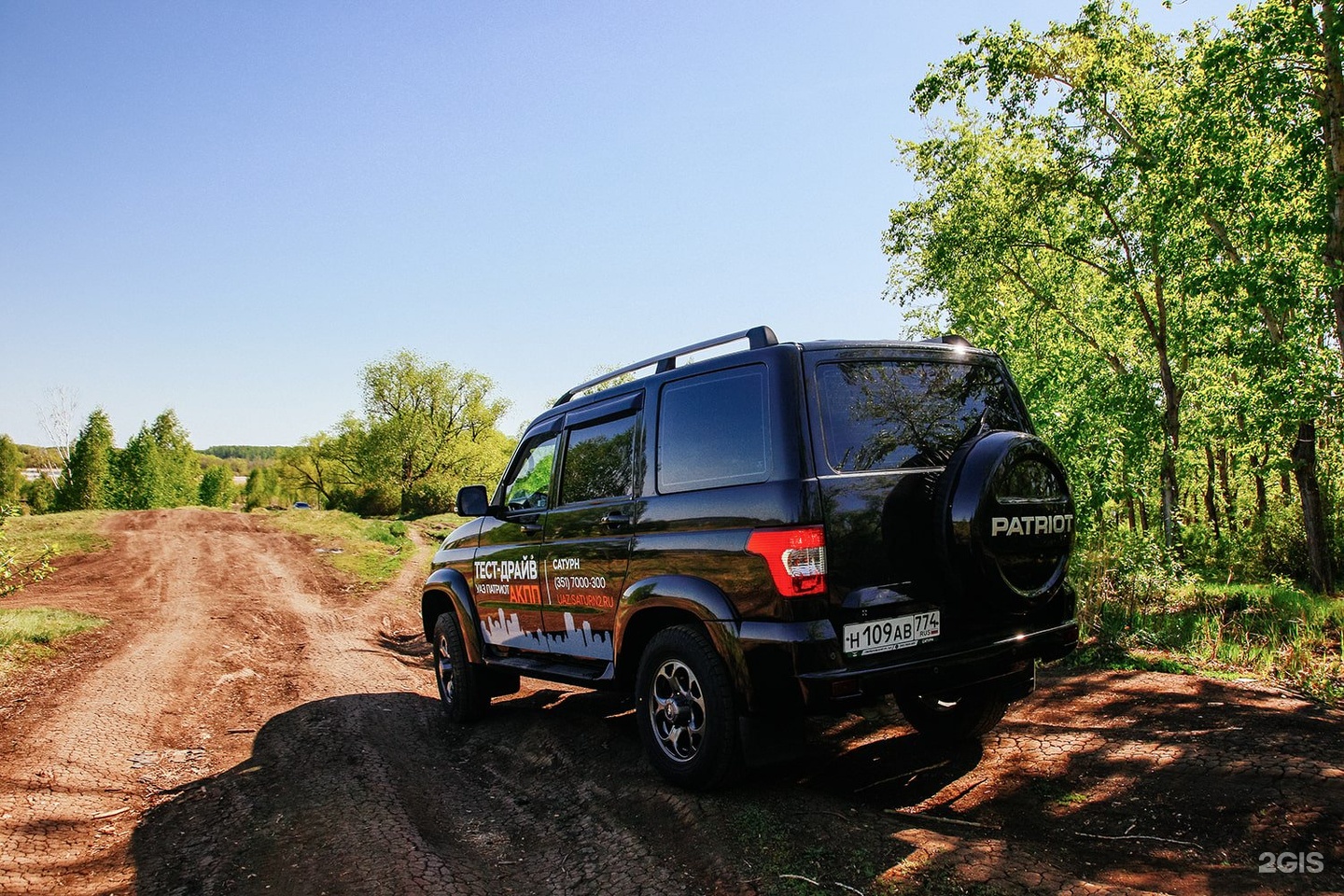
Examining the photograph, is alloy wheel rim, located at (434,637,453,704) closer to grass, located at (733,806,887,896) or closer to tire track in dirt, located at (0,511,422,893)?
tire track in dirt, located at (0,511,422,893)

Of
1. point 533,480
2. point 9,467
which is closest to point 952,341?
point 533,480

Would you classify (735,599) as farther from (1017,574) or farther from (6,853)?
(6,853)

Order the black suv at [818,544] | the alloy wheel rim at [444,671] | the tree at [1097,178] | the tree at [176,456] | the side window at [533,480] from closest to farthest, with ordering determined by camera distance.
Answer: the black suv at [818,544] → the side window at [533,480] → the alloy wheel rim at [444,671] → the tree at [1097,178] → the tree at [176,456]

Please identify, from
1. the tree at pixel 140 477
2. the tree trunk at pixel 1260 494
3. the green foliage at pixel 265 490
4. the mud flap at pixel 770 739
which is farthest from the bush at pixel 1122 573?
the green foliage at pixel 265 490

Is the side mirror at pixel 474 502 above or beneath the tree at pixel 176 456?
beneath

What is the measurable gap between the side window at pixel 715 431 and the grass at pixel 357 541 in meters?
14.0

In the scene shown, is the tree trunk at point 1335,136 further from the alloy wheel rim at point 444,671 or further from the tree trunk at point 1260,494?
the tree trunk at point 1260,494

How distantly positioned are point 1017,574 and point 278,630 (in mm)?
10721

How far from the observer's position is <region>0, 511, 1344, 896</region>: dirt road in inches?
121

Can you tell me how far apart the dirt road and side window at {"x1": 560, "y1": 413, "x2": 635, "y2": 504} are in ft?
5.44

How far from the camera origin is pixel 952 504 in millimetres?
3443

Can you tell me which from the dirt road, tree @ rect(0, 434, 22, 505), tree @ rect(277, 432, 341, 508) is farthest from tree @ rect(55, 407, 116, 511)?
the dirt road

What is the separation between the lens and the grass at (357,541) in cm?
1770

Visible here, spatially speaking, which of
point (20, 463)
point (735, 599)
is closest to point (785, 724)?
point (735, 599)
